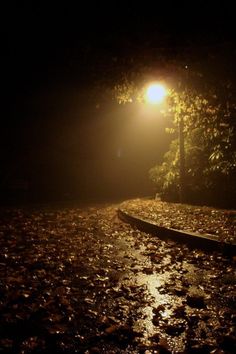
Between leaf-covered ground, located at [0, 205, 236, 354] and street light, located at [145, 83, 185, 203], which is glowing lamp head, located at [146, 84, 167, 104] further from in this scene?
leaf-covered ground, located at [0, 205, 236, 354]

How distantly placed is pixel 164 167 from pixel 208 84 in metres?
7.24

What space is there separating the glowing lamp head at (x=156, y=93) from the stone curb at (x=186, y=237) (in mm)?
3935

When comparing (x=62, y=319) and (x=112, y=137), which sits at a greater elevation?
(x=112, y=137)

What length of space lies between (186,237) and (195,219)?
2.24 meters

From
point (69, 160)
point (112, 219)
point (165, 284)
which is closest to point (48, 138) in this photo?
point (69, 160)

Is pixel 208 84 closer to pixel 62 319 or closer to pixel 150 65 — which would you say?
pixel 150 65

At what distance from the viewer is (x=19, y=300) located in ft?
16.7

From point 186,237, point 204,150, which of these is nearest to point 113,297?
point 186,237

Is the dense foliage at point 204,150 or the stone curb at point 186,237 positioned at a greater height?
the dense foliage at point 204,150

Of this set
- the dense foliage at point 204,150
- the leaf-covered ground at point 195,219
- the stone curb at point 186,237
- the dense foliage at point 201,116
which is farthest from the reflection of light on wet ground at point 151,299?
the dense foliage at point 204,150

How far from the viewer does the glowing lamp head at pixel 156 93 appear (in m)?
12.3

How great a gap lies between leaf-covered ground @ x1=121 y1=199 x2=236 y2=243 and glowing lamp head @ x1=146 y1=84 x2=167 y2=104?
359cm

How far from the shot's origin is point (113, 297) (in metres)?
5.25

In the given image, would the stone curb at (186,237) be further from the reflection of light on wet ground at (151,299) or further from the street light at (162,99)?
the street light at (162,99)
